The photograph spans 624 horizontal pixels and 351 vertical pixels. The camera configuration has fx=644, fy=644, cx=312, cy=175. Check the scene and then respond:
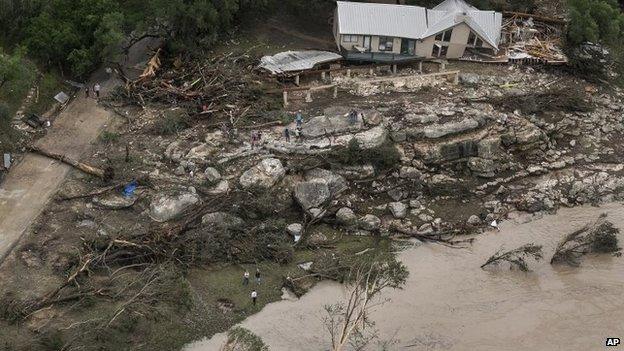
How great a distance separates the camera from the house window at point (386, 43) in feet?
139

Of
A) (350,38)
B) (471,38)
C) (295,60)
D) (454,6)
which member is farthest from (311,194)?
(454,6)

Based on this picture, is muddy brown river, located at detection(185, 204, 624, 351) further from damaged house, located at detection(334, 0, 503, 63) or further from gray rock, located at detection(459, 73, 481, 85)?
damaged house, located at detection(334, 0, 503, 63)

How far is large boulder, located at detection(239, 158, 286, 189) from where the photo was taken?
34.6m

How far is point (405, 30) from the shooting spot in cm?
4209

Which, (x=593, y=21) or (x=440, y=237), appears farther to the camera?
(x=593, y=21)

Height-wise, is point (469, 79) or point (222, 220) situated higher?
point (469, 79)

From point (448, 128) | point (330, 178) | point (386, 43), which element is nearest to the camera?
point (330, 178)

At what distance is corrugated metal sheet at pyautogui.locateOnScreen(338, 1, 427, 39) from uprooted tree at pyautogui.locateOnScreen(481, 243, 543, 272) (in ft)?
52.6

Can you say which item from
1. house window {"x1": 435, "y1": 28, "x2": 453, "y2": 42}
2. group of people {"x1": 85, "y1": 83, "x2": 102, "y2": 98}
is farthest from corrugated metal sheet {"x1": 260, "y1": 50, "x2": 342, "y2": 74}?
group of people {"x1": 85, "y1": 83, "x2": 102, "y2": 98}

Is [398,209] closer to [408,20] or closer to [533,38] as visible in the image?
[408,20]

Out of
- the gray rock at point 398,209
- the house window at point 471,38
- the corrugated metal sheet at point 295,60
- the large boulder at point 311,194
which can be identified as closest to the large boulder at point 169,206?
the large boulder at point 311,194

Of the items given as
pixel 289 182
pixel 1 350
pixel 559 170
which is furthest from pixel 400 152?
pixel 1 350

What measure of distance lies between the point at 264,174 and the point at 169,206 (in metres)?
5.37

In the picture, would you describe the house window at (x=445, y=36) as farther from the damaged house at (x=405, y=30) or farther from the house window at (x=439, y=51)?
the house window at (x=439, y=51)
